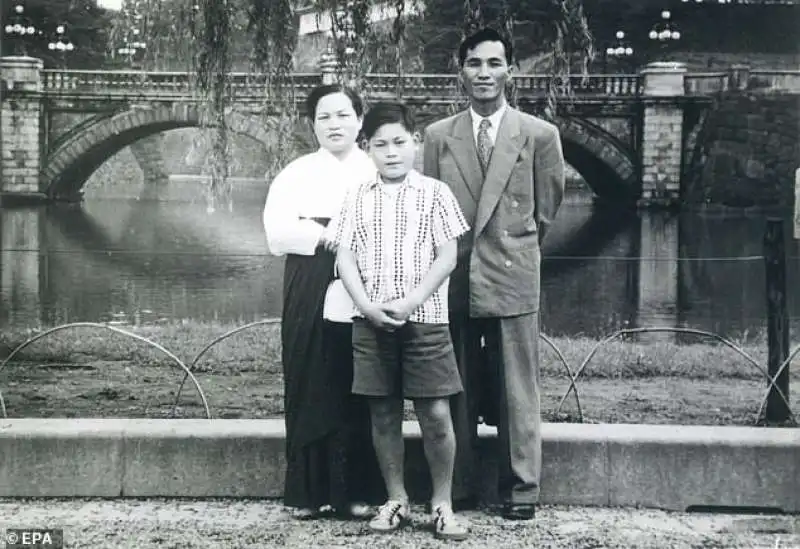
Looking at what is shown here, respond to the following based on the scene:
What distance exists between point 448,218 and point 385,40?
6.11 ft

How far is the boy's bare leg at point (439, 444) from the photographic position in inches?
139

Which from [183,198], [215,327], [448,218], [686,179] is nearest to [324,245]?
[448,218]

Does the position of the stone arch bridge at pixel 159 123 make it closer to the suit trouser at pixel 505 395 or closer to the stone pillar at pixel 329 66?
the stone pillar at pixel 329 66

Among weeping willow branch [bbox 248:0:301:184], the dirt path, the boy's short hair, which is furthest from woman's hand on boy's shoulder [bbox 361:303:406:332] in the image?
the dirt path

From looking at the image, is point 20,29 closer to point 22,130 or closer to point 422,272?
point 22,130

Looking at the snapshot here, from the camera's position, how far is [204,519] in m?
3.82

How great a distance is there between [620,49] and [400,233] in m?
9.01

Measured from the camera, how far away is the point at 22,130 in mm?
13047

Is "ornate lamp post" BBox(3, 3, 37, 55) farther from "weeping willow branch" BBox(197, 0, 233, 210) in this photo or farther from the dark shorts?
the dark shorts

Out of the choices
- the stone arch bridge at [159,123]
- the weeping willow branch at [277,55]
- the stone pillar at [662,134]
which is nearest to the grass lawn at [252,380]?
the weeping willow branch at [277,55]

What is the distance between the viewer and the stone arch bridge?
1052 centimetres

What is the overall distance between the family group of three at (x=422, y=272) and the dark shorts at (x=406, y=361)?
2cm

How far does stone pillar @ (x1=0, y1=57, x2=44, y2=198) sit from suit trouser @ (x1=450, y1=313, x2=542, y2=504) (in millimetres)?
7384

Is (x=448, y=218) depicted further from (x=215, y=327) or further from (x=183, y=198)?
(x=183, y=198)
